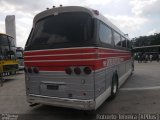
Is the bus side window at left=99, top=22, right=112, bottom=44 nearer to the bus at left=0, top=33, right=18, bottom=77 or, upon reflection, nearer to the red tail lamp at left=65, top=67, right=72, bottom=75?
the red tail lamp at left=65, top=67, right=72, bottom=75

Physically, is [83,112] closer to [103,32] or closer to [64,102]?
[64,102]

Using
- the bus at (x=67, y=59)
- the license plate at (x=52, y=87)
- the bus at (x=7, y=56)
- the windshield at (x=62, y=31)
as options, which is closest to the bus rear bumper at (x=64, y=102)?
the bus at (x=67, y=59)

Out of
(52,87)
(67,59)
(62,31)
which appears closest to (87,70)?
(67,59)

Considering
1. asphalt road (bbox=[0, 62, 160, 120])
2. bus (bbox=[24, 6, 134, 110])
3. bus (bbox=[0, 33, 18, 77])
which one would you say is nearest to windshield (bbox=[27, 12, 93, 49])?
bus (bbox=[24, 6, 134, 110])

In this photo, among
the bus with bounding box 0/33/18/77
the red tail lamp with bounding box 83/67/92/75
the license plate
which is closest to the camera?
the red tail lamp with bounding box 83/67/92/75

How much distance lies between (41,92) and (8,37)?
38.1ft

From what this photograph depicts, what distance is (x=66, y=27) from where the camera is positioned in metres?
7.03

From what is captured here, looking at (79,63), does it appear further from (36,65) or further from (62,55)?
(36,65)

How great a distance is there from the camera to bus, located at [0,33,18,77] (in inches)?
655

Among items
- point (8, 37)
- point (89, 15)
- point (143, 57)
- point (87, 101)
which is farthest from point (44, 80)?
point (143, 57)

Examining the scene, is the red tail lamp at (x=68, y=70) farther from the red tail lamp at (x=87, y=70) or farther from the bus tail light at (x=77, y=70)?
the red tail lamp at (x=87, y=70)

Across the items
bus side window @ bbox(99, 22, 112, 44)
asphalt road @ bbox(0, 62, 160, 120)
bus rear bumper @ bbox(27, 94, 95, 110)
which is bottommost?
asphalt road @ bbox(0, 62, 160, 120)

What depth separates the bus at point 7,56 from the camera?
54.6ft

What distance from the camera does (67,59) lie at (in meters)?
6.73
